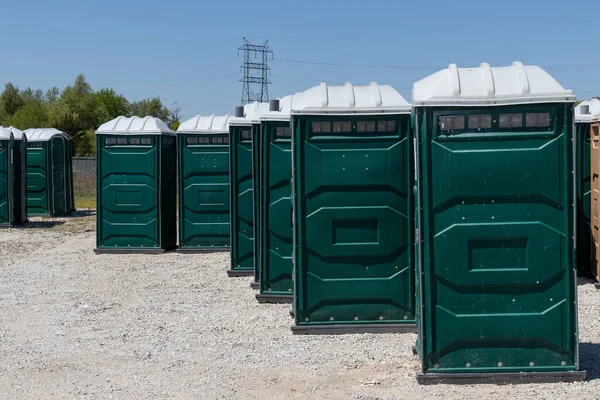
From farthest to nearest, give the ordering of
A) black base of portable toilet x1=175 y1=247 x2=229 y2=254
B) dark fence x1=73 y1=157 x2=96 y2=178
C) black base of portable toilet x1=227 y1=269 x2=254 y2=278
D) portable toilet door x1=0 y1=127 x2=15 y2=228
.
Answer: dark fence x1=73 y1=157 x2=96 y2=178 < portable toilet door x1=0 y1=127 x2=15 y2=228 < black base of portable toilet x1=175 y1=247 x2=229 y2=254 < black base of portable toilet x1=227 y1=269 x2=254 y2=278

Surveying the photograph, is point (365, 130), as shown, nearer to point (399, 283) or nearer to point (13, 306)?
point (399, 283)

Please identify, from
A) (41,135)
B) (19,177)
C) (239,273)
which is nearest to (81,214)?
(41,135)

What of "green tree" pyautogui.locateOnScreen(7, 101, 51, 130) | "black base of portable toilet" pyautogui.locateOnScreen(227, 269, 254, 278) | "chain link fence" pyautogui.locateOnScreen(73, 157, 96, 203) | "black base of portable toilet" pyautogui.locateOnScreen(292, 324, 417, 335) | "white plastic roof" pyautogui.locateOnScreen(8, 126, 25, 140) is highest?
"green tree" pyautogui.locateOnScreen(7, 101, 51, 130)

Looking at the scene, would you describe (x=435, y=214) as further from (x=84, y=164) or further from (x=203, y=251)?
(x=84, y=164)

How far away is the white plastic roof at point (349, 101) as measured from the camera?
6.51 metres

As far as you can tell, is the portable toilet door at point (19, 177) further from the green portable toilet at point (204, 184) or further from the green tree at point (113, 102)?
the green tree at point (113, 102)

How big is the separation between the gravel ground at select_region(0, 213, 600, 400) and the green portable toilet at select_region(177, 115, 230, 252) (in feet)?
7.87

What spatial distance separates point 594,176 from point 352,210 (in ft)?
12.9

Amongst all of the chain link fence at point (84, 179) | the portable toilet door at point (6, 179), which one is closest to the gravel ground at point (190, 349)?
the portable toilet door at point (6, 179)

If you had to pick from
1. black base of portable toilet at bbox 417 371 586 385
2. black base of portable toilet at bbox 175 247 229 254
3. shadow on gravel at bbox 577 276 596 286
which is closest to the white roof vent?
black base of portable toilet at bbox 175 247 229 254

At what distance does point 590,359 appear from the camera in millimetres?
5836

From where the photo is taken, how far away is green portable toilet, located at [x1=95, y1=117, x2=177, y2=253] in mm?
12680

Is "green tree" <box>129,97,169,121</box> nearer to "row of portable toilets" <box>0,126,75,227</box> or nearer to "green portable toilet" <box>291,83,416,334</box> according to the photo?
"row of portable toilets" <box>0,126,75,227</box>

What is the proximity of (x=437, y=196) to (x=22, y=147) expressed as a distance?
47.4 ft
